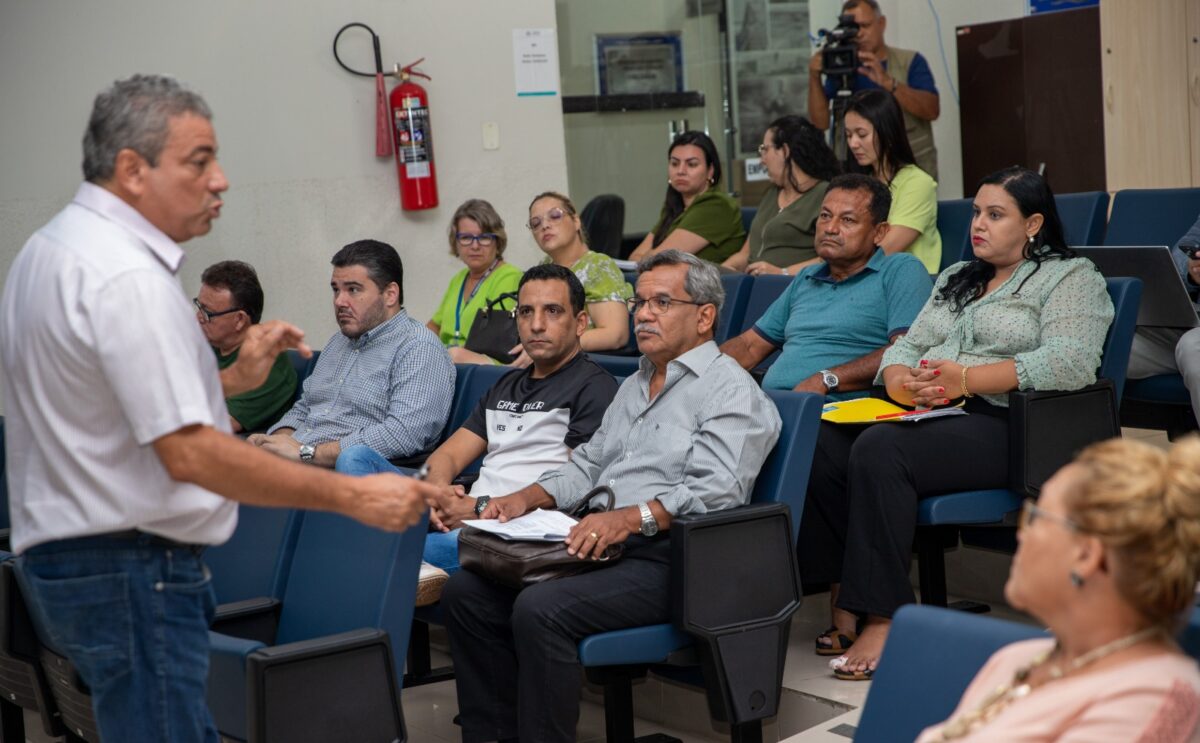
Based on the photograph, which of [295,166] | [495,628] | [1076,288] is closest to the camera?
[495,628]

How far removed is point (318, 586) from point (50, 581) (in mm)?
920

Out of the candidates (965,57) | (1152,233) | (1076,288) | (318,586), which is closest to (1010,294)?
(1076,288)

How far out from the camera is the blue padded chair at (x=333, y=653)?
7.78 ft

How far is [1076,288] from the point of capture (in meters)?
3.35

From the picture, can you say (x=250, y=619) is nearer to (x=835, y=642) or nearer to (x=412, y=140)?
(x=835, y=642)

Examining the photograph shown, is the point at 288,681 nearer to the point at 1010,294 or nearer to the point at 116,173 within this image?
the point at 116,173

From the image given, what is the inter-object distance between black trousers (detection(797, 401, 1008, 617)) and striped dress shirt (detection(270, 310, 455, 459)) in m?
1.23

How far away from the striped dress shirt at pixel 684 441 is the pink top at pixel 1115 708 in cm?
146

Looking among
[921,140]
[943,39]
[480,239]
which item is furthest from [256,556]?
[943,39]

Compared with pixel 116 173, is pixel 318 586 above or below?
below

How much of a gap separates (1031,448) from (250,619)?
1.83m

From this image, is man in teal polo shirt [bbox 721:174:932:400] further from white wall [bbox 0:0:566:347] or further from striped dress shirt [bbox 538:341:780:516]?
white wall [bbox 0:0:566:347]

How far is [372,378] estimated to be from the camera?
4.06 metres

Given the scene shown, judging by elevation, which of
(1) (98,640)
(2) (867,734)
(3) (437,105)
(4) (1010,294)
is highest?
(3) (437,105)
